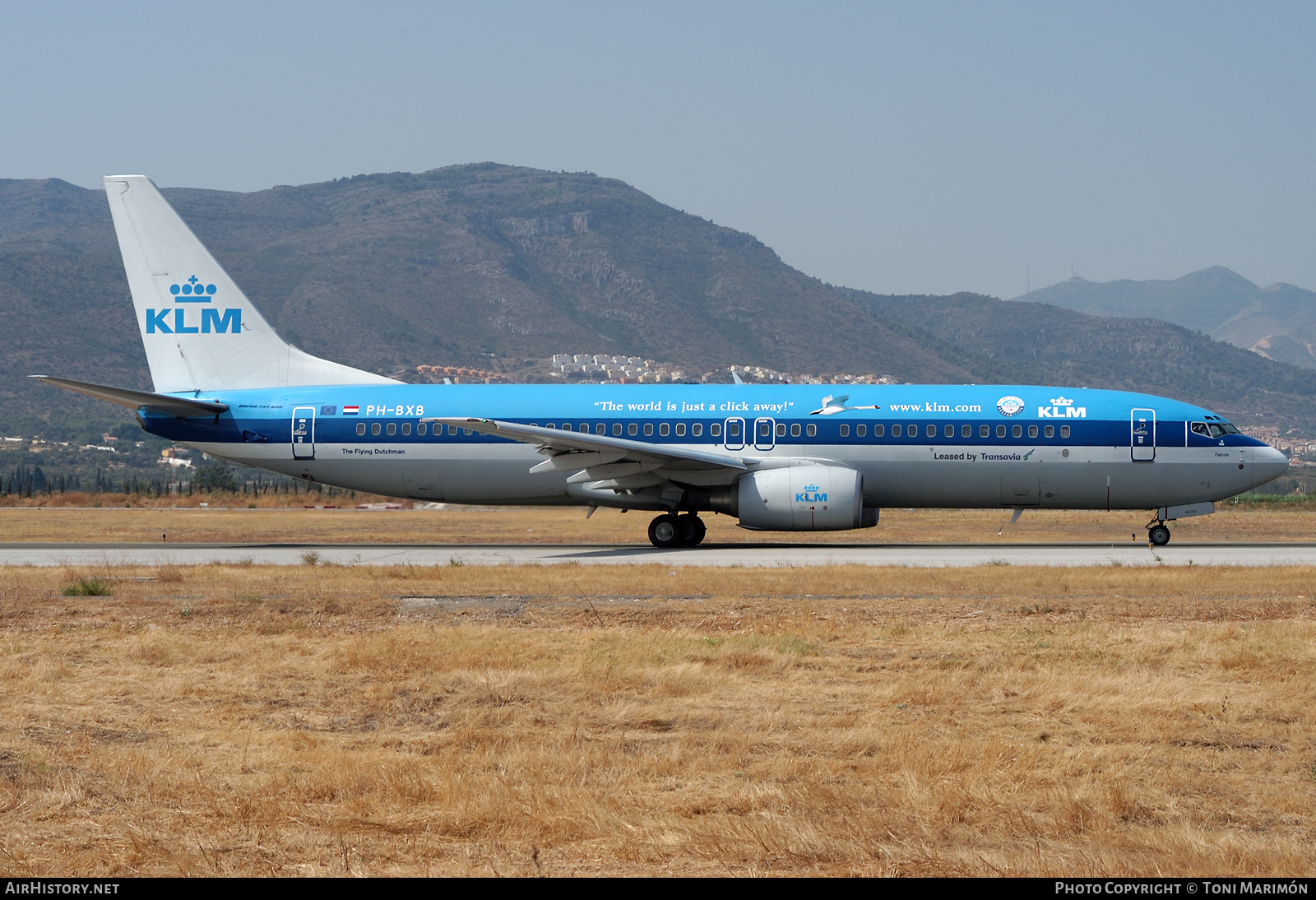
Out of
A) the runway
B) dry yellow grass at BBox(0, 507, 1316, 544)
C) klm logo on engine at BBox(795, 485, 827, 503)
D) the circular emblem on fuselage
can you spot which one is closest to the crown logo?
the runway

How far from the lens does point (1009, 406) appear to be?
27656 mm

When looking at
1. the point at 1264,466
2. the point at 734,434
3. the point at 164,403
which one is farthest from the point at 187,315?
the point at 1264,466

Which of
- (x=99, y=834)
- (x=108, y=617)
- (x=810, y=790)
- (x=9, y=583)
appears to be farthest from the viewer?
(x=9, y=583)

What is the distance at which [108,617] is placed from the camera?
1517 cm

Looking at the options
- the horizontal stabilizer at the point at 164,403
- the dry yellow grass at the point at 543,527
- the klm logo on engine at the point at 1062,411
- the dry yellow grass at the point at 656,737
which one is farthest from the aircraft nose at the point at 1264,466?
the horizontal stabilizer at the point at 164,403

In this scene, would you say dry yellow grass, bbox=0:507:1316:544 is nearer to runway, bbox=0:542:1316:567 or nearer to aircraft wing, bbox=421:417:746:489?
runway, bbox=0:542:1316:567

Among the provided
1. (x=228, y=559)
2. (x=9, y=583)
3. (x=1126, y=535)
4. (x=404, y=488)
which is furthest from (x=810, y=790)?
(x=1126, y=535)

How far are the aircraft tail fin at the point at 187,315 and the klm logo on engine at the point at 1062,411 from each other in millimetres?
15224

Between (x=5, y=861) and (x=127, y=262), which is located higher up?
(x=127, y=262)

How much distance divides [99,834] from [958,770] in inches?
199

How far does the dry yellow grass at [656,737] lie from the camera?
6438 millimetres

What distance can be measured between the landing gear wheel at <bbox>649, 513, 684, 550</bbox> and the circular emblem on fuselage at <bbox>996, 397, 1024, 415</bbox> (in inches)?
297

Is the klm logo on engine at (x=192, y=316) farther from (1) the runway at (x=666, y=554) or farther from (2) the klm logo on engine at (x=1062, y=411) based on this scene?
(2) the klm logo on engine at (x=1062, y=411)
